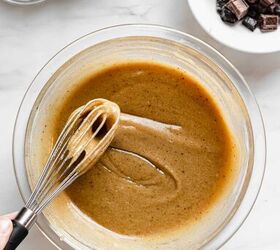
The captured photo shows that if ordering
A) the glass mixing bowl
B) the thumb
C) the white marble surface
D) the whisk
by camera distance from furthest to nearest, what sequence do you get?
the white marble surface, the glass mixing bowl, the whisk, the thumb

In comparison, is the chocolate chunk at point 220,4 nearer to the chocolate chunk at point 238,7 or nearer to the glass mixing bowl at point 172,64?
the chocolate chunk at point 238,7

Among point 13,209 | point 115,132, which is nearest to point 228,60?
point 115,132

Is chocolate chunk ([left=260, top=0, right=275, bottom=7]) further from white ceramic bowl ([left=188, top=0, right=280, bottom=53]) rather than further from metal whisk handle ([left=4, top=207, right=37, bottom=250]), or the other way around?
metal whisk handle ([left=4, top=207, right=37, bottom=250])

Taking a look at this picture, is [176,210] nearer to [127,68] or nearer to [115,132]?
[115,132]

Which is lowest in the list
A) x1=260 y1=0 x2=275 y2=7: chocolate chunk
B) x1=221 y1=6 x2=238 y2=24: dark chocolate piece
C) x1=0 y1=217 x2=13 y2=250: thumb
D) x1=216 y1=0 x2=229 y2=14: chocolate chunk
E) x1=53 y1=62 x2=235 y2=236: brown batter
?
x1=53 y1=62 x2=235 y2=236: brown batter

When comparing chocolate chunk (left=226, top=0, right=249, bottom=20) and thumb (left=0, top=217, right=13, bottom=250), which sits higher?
thumb (left=0, top=217, right=13, bottom=250)

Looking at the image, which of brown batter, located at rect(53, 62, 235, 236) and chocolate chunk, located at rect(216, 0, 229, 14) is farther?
chocolate chunk, located at rect(216, 0, 229, 14)

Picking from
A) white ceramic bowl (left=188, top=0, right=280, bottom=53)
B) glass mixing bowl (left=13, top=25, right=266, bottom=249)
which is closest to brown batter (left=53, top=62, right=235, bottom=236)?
glass mixing bowl (left=13, top=25, right=266, bottom=249)
